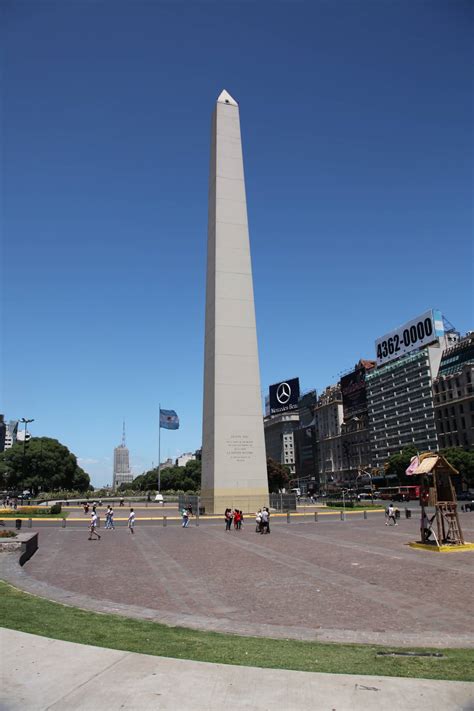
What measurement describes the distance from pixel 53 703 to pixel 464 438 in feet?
301

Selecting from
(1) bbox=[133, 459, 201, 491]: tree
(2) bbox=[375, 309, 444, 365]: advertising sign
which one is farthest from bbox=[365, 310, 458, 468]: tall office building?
(1) bbox=[133, 459, 201, 491]: tree

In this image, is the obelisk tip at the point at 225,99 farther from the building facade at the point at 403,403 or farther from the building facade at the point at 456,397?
the building facade at the point at 403,403

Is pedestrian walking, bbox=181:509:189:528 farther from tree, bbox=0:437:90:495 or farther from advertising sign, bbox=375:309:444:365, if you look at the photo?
advertising sign, bbox=375:309:444:365

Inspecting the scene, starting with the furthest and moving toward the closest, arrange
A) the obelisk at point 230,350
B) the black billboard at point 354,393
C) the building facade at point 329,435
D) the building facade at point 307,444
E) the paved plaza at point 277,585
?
the building facade at point 307,444, the building facade at point 329,435, the black billboard at point 354,393, the obelisk at point 230,350, the paved plaza at point 277,585

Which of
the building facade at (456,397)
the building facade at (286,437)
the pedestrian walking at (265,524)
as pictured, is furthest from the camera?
the building facade at (286,437)

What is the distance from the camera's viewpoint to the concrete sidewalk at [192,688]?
4.63m

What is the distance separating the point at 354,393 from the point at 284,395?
18012 mm

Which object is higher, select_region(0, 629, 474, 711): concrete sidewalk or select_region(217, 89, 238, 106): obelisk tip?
select_region(217, 89, 238, 106): obelisk tip

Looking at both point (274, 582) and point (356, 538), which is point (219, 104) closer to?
point (356, 538)

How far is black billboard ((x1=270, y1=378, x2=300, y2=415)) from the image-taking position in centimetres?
13025

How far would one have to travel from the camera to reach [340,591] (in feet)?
39.4

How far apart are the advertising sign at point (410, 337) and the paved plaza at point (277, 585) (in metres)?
82.3

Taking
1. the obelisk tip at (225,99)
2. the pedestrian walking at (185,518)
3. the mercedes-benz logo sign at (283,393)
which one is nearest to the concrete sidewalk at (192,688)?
the pedestrian walking at (185,518)

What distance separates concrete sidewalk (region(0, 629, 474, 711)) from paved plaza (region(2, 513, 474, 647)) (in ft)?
9.74
